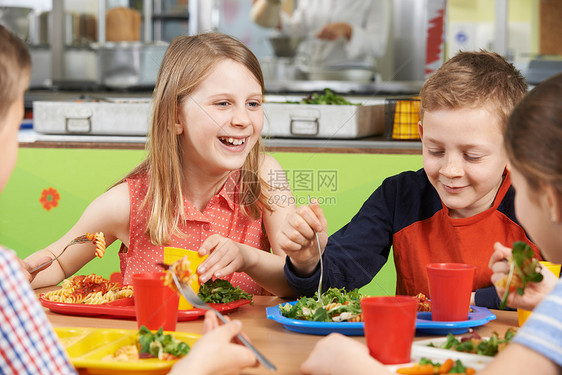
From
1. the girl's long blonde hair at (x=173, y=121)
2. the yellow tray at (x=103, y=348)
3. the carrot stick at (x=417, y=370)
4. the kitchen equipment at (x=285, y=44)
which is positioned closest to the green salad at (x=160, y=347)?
the yellow tray at (x=103, y=348)

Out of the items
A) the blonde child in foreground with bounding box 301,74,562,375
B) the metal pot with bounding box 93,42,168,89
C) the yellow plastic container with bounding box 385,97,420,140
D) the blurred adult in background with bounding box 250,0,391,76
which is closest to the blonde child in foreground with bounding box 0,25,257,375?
the blonde child in foreground with bounding box 301,74,562,375

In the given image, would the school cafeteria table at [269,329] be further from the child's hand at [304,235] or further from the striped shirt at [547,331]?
the striped shirt at [547,331]

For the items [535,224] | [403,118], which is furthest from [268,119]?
[535,224]

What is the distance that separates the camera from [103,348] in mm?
850

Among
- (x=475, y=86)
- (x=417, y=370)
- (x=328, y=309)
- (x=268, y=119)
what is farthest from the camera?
(x=268, y=119)

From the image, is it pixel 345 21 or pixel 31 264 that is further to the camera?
pixel 345 21

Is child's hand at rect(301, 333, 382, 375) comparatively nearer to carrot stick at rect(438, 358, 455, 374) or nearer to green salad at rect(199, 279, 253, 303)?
carrot stick at rect(438, 358, 455, 374)

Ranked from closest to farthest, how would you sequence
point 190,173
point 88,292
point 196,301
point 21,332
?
1. point 21,332
2. point 196,301
3. point 88,292
4. point 190,173

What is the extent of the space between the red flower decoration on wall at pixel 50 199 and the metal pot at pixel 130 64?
720mm

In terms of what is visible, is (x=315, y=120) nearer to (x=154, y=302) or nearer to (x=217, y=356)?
(x=154, y=302)

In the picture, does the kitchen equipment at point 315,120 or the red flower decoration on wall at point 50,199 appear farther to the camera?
the red flower decoration on wall at point 50,199

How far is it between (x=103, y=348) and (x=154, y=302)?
0.33 ft

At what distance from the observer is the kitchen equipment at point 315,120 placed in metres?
2.10

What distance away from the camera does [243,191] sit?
1.57 m
